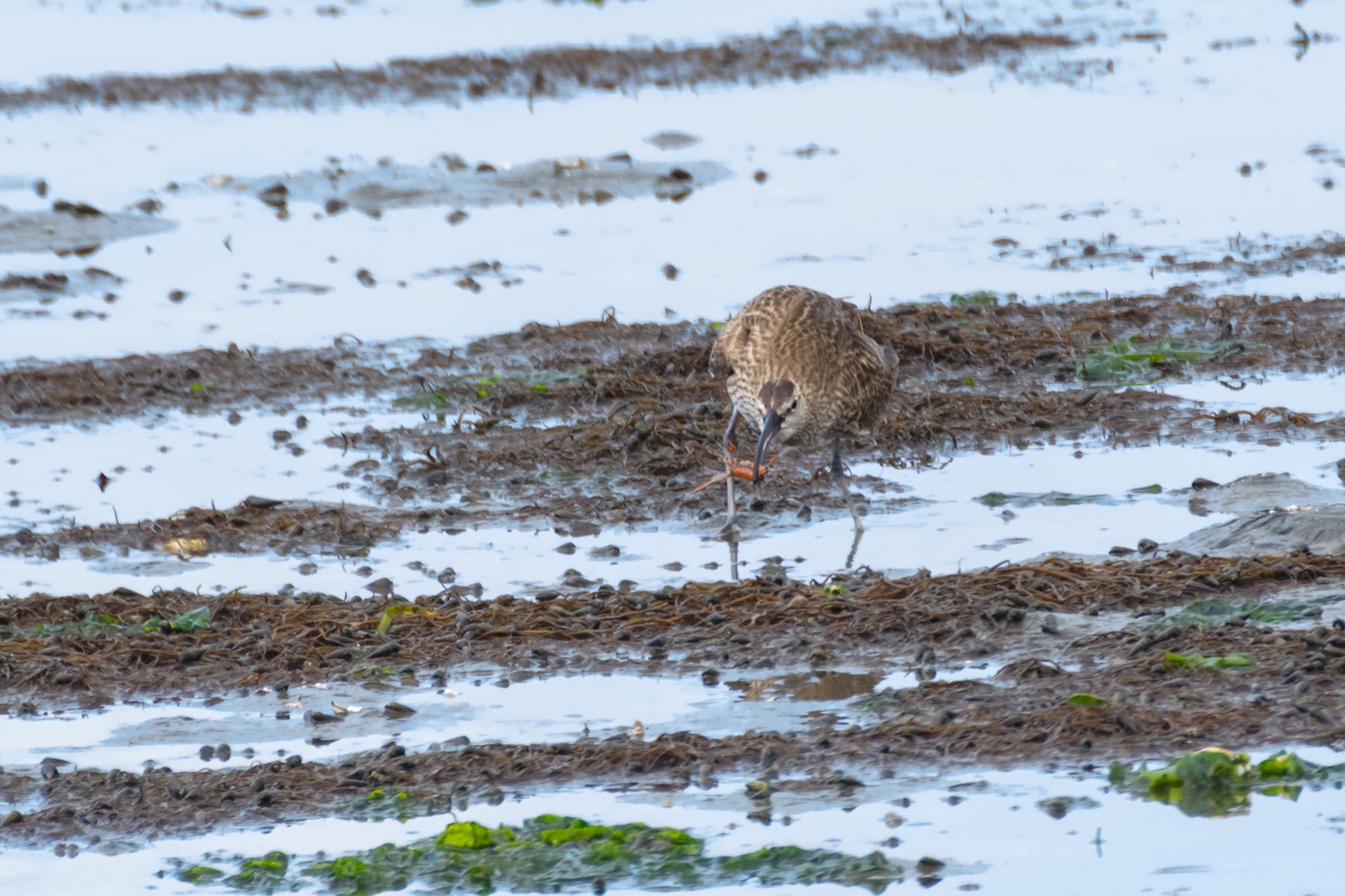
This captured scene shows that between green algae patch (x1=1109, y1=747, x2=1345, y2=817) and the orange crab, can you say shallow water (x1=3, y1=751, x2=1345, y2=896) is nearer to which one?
green algae patch (x1=1109, y1=747, x2=1345, y2=817)

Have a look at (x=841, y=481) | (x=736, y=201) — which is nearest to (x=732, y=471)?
(x=841, y=481)

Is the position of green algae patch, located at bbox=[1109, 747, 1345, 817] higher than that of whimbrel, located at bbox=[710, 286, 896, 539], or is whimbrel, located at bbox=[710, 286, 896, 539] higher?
whimbrel, located at bbox=[710, 286, 896, 539]

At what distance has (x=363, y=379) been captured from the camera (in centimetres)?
1319

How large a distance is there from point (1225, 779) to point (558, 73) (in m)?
22.6

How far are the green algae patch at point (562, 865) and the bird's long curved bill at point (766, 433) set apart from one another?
12.0 ft

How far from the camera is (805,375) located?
962cm

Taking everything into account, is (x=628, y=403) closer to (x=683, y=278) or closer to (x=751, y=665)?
(x=683, y=278)

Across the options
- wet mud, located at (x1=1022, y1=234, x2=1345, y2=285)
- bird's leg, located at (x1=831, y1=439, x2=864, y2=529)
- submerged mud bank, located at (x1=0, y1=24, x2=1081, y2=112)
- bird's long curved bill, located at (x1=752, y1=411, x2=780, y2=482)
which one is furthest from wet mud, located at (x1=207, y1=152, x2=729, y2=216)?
bird's long curved bill, located at (x1=752, y1=411, x2=780, y2=482)

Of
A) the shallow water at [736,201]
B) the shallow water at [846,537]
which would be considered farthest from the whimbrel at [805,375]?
the shallow water at [736,201]

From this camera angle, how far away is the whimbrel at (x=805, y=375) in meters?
9.60

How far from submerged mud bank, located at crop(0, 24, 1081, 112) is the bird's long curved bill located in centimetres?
1692

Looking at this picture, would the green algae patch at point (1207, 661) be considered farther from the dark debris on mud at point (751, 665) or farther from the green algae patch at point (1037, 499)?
the green algae patch at point (1037, 499)

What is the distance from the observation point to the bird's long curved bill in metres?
Result: 9.24

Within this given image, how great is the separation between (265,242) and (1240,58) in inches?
598
